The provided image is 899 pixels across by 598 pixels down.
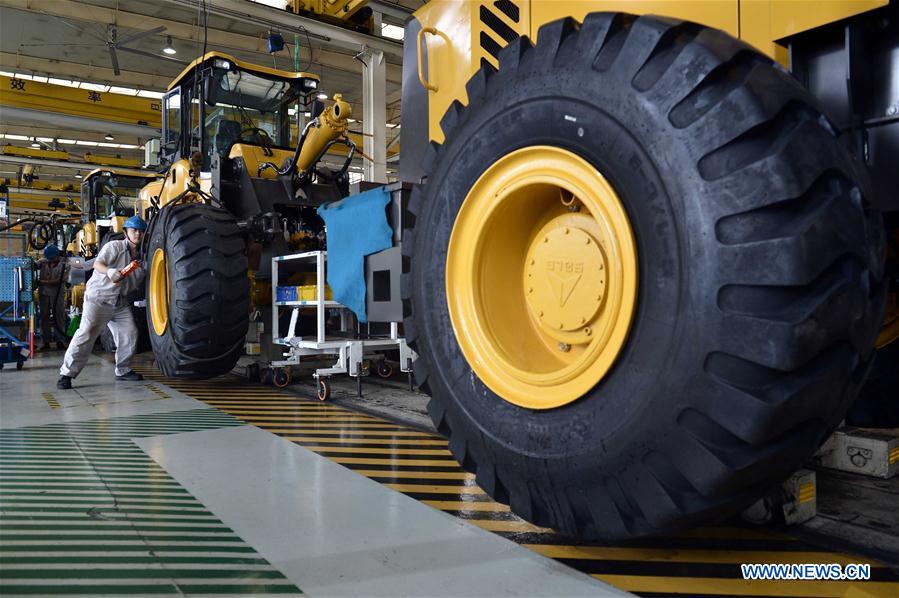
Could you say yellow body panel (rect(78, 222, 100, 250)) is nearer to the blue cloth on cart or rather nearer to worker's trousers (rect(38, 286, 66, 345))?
worker's trousers (rect(38, 286, 66, 345))

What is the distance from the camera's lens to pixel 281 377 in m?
6.40

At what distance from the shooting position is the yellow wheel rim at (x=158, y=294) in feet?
19.9

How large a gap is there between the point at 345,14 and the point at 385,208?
645 cm

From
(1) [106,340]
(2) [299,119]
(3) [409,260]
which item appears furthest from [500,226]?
(1) [106,340]

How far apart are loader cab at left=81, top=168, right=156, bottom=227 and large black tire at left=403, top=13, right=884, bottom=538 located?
1149 cm

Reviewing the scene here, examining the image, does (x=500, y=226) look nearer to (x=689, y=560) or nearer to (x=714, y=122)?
(x=714, y=122)

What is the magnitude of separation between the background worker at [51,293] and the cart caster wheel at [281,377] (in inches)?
268

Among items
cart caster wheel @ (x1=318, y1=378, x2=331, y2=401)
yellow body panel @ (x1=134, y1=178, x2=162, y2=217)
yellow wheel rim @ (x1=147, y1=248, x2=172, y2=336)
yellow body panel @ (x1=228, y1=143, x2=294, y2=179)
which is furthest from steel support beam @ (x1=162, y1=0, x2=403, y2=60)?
cart caster wheel @ (x1=318, y1=378, x2=331, y2=401)

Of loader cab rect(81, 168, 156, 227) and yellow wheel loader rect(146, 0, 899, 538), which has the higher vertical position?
loader cab rect(81, 168, 156, 227)

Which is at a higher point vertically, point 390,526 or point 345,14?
point 345,14

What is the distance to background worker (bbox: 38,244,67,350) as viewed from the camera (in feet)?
36.3

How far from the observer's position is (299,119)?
7406 mm

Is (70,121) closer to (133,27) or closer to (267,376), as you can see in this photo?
(133,27)

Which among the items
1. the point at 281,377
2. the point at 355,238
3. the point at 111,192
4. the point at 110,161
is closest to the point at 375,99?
the point at 111,192
